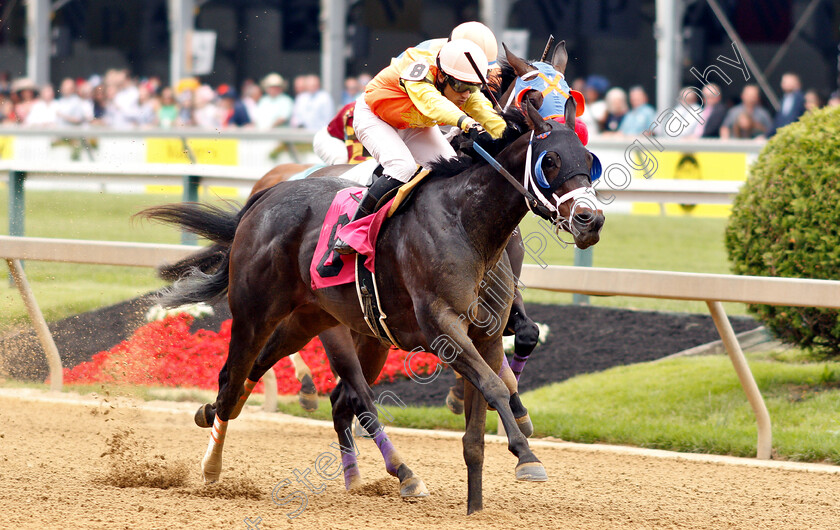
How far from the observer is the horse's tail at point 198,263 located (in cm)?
589

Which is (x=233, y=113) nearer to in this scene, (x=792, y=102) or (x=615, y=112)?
(x=615, y=112)

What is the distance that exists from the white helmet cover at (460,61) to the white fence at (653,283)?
5.38ft

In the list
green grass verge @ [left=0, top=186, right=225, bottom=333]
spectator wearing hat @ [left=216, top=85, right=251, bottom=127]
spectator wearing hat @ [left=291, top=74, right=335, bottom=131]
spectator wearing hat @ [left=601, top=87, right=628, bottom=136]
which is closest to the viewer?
green grass verge @ [left=0, top=186, right=225, bottom=333]

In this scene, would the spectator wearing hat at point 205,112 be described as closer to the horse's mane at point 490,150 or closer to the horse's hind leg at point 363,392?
the horse's hind leg at point 363,392

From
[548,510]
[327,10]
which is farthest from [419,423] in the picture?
[327,10]

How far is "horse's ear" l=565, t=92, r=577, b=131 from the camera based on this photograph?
4.15m

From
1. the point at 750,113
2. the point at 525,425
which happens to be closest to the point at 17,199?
the point at 525,425

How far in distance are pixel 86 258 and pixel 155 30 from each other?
17.5 metres

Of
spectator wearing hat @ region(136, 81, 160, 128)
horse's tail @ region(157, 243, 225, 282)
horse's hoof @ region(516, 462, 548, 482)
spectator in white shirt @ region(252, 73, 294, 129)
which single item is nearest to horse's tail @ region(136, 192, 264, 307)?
horse's tail @ region(157, 243, 225, 282)

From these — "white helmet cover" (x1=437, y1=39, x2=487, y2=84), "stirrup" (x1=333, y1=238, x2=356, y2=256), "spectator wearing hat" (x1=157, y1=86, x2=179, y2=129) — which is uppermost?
"white helmet cover" (x1=437, y1=39, x2=487, y2=84)

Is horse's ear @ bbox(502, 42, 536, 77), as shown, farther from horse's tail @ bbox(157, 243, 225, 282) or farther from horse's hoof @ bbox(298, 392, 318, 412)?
horse's hoof @ bbox(298, 392, 318, 412)

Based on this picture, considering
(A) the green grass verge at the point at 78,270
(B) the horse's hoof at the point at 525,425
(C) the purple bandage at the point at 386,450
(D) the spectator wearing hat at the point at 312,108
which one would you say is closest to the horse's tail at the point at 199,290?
(A) the green grass verge at the point at 78,270

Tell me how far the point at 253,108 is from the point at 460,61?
42.2 ft

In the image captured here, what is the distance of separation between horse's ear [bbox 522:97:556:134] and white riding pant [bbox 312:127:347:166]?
3.28 metres
